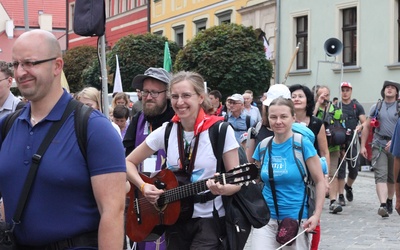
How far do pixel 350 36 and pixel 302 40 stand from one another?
10.2 feet

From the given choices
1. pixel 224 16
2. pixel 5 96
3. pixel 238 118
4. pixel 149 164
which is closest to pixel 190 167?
pixel 149 164

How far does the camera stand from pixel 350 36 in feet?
98.2

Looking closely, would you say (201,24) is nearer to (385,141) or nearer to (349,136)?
(349,136)

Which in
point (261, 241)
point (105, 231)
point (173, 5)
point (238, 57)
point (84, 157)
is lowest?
point (261, 241)

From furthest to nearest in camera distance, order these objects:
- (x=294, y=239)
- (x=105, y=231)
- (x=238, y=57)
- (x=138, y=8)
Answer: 1. (x=138, y=8)
2. (x=238, y=57)
3. (x=294, y=239)
4. (x=105, y=231)

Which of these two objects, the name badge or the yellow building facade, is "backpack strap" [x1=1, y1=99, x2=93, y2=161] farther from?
the yellow building facade

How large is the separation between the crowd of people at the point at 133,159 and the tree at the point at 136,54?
93.5ft

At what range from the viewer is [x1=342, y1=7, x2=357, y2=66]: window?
29625mm

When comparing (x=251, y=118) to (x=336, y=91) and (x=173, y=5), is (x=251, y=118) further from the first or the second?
(x=173, y=5)

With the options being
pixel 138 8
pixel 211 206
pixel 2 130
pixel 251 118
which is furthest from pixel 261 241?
pixel 138 8

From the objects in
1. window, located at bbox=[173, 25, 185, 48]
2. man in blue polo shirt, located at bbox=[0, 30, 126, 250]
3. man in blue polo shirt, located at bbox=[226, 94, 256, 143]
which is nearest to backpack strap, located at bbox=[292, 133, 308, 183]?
man in blue polo shirt, located at bbox=[0, 30, 126, 250]

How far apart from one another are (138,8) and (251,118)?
35180 mm

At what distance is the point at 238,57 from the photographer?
98.2 feet

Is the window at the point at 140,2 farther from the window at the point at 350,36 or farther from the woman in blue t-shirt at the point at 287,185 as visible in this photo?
the woman in blue t-shirt at the point at 287,185
